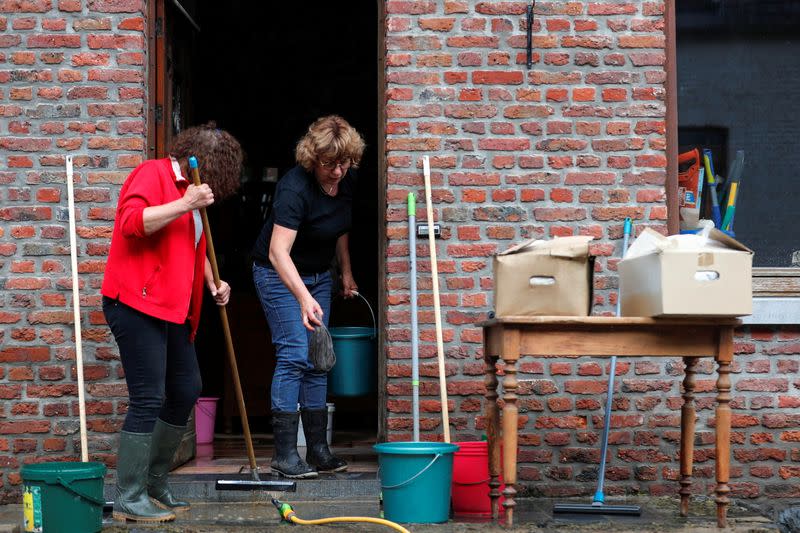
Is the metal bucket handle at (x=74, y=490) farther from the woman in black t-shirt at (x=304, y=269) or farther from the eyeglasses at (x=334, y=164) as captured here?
the eyeglasses at (x=334, y=164)

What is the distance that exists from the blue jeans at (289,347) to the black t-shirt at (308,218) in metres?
0.09

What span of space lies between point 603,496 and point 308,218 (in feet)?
6.54

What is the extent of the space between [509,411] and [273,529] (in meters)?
1.12

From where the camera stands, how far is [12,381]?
5547 millimetres

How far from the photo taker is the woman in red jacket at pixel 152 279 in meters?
4.62

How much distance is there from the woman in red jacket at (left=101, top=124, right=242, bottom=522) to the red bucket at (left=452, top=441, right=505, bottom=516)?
130 centimetres

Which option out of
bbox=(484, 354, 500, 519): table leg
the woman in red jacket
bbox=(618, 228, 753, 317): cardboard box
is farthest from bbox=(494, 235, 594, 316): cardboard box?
the woman in red jacket

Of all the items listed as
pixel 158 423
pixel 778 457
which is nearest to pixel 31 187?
pixel 158 423

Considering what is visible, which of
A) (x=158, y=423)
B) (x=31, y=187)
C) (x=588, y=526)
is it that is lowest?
(x=588, y=526)

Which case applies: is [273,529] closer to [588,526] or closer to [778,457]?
[588,526]

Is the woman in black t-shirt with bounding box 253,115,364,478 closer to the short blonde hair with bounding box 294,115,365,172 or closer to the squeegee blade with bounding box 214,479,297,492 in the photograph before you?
the short blonde hair with bounding box 294,115,365,172

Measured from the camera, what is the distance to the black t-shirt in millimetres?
5387

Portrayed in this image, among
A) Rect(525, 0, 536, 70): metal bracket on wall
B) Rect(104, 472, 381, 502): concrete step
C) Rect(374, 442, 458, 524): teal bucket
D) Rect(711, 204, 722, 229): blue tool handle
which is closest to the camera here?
Rect(374, 442, 458, 524): teal bucket

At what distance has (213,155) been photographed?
4809mm
